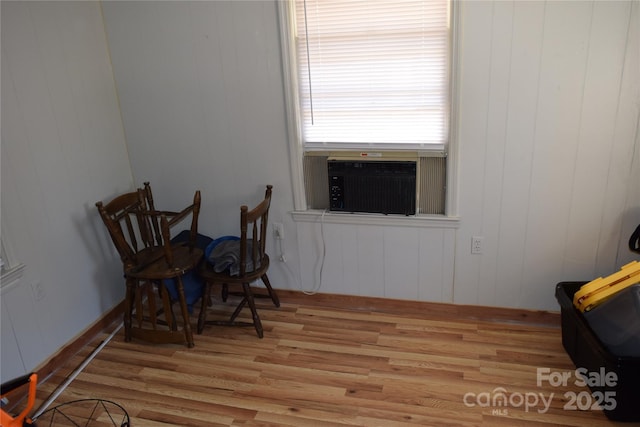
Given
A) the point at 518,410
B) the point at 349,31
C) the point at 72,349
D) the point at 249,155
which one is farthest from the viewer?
the point at 249,155

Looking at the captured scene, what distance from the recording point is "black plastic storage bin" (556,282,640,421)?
6.72ft

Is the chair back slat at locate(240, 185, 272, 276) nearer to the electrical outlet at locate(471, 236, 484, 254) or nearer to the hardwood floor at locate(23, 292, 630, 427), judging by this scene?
the hardwood floor at locate(23, 292, 630, 427)

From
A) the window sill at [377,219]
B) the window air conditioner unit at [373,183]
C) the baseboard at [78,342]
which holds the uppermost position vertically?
the window air conditioner unit at [373,183]

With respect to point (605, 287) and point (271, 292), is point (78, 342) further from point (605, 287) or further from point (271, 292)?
point (605, 287)

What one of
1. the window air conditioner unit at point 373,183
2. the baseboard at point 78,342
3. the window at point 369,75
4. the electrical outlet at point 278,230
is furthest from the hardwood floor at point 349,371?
the window at point 369,75

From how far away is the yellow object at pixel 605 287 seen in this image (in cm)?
230

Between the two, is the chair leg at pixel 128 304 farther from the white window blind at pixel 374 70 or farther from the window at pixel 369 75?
the white window blind at pixel 374 70

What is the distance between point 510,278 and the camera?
9.44 feet

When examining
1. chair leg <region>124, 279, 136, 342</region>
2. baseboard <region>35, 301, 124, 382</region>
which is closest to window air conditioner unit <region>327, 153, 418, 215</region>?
chair leg <region>124, 279, 136, 342</region>

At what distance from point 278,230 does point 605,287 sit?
182 centimetres

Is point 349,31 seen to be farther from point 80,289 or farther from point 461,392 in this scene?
point 80,289

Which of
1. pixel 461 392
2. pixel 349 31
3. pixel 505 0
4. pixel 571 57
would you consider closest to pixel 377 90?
pixel 349 31

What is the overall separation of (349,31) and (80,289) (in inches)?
83.6

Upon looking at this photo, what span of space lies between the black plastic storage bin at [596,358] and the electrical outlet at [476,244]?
17.7 inches
